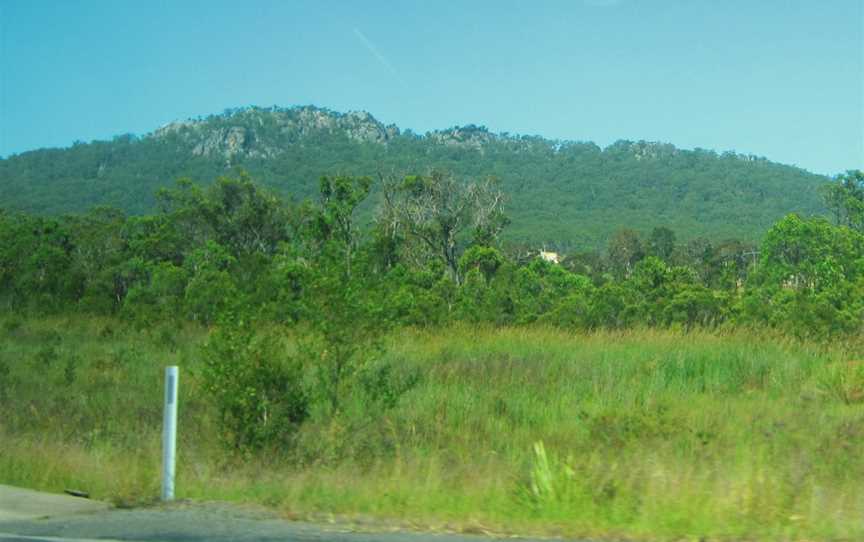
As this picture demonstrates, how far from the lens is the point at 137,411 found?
13.3 meters

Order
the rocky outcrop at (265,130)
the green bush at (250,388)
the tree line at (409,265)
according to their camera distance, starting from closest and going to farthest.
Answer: the green bush at (250,388)
the tree line at (409,265)
the rocky outcrop at (265,130)

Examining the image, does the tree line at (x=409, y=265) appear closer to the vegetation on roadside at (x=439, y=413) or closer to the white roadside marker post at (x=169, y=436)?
the vegetation on roadside at (x=439, y=413)

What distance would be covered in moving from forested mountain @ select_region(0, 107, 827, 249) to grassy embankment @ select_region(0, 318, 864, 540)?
49.4m

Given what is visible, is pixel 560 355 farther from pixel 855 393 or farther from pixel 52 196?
pixel 52 196

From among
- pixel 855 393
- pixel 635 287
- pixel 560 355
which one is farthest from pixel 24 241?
pixel 855 393

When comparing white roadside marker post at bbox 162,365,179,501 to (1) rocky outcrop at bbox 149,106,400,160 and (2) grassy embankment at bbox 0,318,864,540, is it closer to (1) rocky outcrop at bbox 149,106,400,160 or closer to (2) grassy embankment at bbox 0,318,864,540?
(2) grassy embankment at bbox 0,318,864,540

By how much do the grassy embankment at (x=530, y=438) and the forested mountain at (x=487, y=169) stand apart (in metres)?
49.4

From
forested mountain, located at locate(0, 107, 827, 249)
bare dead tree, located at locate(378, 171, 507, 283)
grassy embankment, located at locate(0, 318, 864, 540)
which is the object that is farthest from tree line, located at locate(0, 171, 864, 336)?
forested mountain, located at locate(0, 107, 827, 249)

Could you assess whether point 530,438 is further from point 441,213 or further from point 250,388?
point 441,213

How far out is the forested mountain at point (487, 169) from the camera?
78375 mm

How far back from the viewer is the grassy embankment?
23.4ft

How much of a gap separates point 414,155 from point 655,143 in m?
33.9

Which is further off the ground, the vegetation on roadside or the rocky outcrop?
the rocky outcrop

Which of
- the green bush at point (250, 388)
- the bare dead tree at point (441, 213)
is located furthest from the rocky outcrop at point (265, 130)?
the green bush at point (250, 388)
